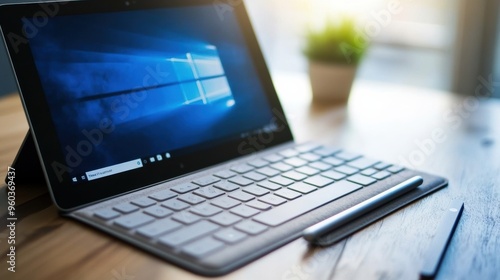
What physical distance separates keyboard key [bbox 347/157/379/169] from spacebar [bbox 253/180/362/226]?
7cm

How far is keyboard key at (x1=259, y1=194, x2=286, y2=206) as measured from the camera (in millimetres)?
696

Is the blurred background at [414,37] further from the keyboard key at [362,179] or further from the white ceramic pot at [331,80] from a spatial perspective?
the keyboard key at [362,179]

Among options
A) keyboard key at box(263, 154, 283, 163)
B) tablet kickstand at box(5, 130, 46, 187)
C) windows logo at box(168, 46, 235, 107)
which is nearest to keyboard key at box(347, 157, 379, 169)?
keyboard key at box(263, 154, 283, 163)

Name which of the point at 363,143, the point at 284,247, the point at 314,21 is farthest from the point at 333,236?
the point at 314,21

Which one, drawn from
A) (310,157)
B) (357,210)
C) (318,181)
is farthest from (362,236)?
(310,157)

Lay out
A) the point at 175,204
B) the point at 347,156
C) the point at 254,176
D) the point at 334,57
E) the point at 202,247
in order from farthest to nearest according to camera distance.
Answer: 1. the point at 334,57
2. the point at 347,156
3. the point at 254,176
4. the point at 175,204
5. the point at 202,247

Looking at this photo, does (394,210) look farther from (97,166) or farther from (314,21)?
(314,21)

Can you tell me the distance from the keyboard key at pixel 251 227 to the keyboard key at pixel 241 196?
7 cm

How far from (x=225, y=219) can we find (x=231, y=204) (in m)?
0.04

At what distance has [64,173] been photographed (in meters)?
0.67

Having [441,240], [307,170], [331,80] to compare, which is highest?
[331,80]

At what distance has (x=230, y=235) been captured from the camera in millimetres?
602

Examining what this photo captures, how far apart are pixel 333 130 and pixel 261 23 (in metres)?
1.46

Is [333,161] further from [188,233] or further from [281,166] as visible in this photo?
[188,233]
